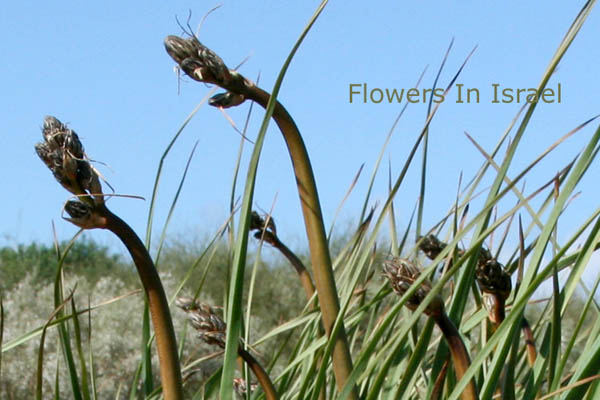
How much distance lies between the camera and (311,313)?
1.33m

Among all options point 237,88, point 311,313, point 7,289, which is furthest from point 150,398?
point 7,289

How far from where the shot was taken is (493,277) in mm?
894

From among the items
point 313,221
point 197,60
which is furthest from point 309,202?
point 197,60

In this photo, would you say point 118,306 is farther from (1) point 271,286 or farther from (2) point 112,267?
(2) point 112,267

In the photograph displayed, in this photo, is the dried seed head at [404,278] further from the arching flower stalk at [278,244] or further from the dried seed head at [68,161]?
the arching flower stalk at [278,244]

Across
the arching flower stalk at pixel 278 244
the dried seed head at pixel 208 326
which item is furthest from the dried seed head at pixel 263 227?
the dried seed head at pixel 208 326

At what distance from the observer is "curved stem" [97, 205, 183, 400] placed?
2.38ft

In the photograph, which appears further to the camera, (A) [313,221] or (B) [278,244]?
(B) [278,244]

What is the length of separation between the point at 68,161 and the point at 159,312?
14 centimetres

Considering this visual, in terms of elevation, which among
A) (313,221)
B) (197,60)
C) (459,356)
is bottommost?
(459,356)

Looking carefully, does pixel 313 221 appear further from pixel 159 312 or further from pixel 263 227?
pixel 263 227

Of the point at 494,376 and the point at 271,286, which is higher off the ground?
the point at 271,286

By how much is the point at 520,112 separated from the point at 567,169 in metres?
0.09

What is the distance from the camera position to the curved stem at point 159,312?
726 millimetres
